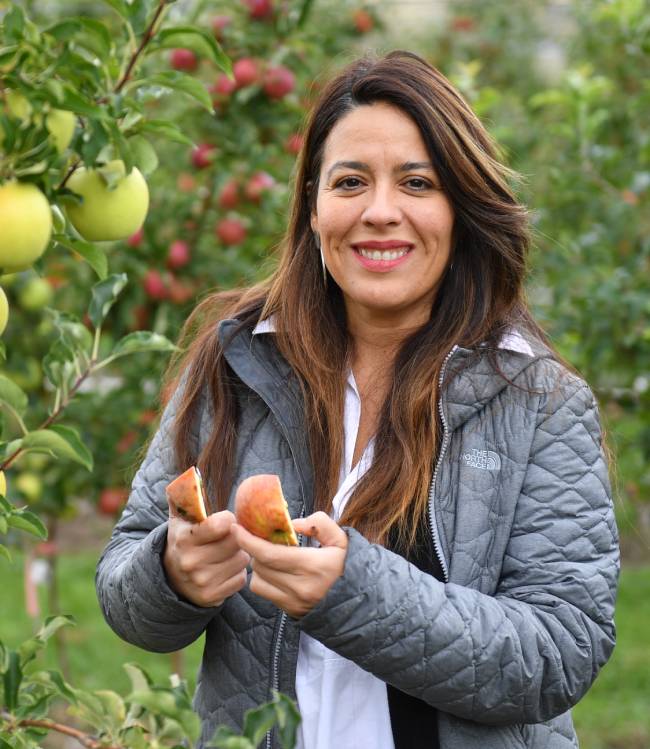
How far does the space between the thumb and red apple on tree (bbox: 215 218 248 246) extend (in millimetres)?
2193

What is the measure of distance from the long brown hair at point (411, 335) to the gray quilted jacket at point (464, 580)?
3 cm

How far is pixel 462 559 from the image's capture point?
5.03 ft

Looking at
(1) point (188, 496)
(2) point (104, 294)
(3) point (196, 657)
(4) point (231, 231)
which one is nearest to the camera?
(2) point (104, 294)

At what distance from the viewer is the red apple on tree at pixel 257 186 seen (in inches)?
133

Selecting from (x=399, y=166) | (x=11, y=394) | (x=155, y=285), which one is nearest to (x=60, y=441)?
(x=11, y=394)

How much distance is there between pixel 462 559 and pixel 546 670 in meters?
0.17

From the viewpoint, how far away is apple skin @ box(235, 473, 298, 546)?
4.36ft

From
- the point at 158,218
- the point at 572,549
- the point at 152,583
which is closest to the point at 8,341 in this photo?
the point at 158,218

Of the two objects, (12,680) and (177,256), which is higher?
(177,256)

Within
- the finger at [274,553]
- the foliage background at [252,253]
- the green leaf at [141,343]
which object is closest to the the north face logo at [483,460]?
the finger at [274,553]

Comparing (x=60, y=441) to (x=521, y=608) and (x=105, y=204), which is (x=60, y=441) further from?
(x=521, y=608)

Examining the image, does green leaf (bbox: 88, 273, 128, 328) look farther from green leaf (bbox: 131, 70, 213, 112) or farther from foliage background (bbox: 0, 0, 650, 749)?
foliage background (bbox: 0, 0, 650, 749)

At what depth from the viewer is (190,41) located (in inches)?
49.8

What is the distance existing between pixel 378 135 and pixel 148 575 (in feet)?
2.15
